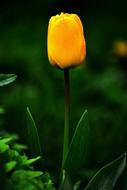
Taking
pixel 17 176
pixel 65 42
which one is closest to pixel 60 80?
pixel 65 42

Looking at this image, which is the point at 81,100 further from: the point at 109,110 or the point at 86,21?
the point at 86,21

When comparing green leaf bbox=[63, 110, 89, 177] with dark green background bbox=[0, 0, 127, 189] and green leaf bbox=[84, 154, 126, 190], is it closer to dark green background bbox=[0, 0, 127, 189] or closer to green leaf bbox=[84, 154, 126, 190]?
green leaf bbox=[84, 154, 126, 190]

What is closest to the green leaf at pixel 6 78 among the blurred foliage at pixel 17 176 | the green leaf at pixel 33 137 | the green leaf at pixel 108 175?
the green leaf at pixel 33 137

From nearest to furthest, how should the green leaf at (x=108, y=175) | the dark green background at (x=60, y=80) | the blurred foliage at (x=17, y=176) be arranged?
the blurred foliage at (x=17, y=176) < the green leaf at (x=108, y=175) < the dark green background at (x=60, y=80)

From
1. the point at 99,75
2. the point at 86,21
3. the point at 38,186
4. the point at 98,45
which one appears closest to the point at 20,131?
the point at 99,75

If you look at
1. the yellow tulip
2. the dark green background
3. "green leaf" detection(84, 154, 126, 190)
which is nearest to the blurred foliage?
"green leaf" detection(84, 154, 126, 190)

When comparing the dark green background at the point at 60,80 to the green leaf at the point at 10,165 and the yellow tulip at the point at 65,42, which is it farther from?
the green leaf at the point at 10,165
